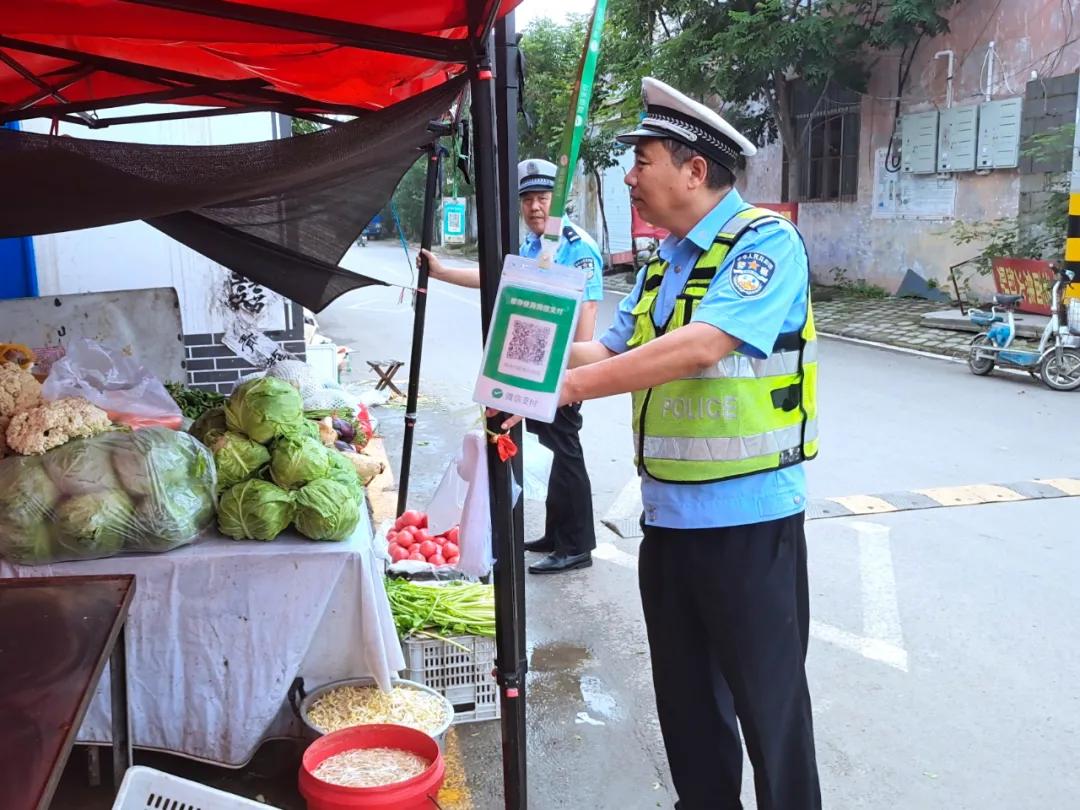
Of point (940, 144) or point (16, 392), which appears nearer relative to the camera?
point (16, 392)

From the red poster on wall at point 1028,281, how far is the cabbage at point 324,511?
11.0 m

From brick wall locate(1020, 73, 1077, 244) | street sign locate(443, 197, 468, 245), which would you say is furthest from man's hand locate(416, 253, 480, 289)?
brick wall locate(1020, 73, 1077, 244)

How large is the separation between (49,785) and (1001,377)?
1029 cm

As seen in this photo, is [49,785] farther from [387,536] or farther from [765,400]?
[387,536]

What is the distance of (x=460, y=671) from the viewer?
3.63 meters

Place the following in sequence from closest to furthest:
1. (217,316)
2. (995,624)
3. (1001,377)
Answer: (995,624) → (217,316) → (1001,377)

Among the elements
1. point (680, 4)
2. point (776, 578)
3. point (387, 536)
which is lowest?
point (387, 536)

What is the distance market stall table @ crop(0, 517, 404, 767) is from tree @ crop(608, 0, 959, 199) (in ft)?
44.6

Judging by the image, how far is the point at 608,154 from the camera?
2230 centimetres

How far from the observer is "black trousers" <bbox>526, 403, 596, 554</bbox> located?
16.5 ft

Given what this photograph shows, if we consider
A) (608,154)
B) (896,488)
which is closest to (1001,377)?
(896,488)

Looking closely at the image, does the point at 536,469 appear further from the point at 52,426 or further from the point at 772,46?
the point at 772,46

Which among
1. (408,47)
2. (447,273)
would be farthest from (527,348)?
(447,273)

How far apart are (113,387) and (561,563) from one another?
2.54 metres
